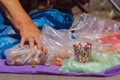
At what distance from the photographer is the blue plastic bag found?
11.2 feet

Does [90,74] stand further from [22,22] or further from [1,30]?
[1,30]

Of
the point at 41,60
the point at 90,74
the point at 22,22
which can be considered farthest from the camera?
the point at 22,22

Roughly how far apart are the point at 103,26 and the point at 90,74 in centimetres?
98

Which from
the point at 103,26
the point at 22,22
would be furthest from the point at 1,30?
the point at 103,26

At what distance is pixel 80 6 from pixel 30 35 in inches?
52.4

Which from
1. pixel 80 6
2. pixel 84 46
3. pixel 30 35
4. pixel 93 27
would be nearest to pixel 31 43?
pixel 30 35

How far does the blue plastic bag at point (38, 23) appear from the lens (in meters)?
3.41

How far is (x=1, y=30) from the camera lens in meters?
3.53

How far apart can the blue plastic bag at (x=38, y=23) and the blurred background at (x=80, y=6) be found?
0.39 feet

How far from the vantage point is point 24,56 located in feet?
10.2

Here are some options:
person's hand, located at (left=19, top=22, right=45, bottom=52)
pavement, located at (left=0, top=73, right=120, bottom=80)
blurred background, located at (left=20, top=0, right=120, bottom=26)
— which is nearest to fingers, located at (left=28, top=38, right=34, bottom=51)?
person's hand, located at (left=19, top=22, right=45, bottom=52)

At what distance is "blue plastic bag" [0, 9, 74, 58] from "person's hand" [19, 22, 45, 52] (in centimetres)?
14

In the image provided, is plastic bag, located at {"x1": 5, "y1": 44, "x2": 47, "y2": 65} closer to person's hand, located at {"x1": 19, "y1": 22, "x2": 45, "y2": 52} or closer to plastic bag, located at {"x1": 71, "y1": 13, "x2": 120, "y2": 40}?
person's hand, located at {"x1": 19, "y1": 22, "x2": 45, "y2": 52}

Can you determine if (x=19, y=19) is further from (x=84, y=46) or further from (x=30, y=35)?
(x=84, y=46)
